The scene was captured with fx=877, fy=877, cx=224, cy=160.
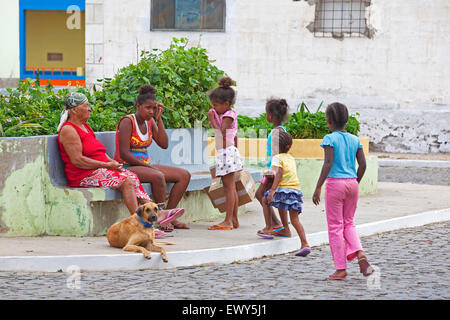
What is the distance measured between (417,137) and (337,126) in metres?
13.8

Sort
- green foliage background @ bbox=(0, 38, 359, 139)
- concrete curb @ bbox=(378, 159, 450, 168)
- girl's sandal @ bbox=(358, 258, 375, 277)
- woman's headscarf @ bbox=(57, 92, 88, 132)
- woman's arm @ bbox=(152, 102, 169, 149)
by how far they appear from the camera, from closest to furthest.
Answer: girl's sandal @ bbox=(358, 258, 375, 277) < woman's headscarf @ bbox=(57, 92, 88, 132) < woman's arm @ bbox=(152, 102, 169, 149) < green foliage background @ bbox=(0, 38, 359, 139) < concrete curb @ bbox=(378, 159, 450, 168)

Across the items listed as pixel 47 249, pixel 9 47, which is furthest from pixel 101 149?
pixel 9 47

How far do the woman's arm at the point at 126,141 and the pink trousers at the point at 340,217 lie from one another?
7.79ft

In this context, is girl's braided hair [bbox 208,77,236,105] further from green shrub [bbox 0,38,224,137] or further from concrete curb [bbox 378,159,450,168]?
concrete curb [bbox 378,159,450,168]

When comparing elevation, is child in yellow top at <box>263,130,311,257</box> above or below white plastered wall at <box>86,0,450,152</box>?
below

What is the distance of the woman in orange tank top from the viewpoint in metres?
8.55

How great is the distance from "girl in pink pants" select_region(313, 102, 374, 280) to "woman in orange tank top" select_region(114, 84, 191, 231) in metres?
2.07

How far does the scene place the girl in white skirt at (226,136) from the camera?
28.6 ft

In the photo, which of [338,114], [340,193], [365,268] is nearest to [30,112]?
[338,114]

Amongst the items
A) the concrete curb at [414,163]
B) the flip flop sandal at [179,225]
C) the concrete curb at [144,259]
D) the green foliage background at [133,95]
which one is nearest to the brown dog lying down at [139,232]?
the concrete curb at [144,259]

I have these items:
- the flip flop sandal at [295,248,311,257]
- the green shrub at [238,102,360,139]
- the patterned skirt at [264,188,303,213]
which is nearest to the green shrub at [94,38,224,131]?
the green shrub at [238,102,360,139]

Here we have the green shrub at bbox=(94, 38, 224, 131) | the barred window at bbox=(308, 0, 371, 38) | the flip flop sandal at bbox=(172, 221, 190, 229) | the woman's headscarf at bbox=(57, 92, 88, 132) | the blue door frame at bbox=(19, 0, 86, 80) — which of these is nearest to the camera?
the woman's headscarf at bbox=(57, 92, 88, 132)

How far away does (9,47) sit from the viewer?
26.4m

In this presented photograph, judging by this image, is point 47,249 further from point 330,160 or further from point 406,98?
point 406,98
